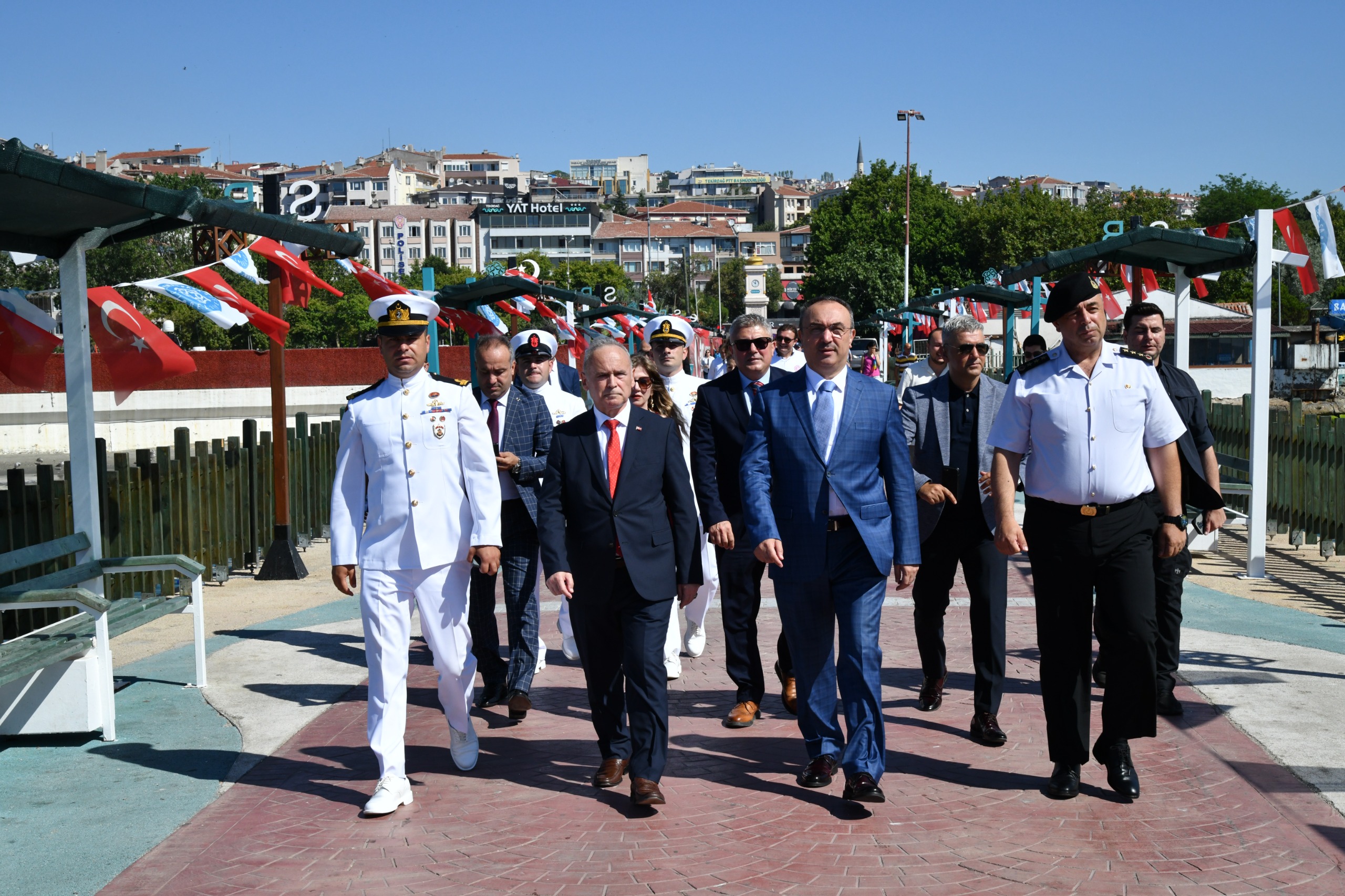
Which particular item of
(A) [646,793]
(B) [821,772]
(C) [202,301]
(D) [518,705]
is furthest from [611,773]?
(C) [202,301]

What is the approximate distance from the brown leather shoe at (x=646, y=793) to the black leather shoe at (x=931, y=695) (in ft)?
6.42

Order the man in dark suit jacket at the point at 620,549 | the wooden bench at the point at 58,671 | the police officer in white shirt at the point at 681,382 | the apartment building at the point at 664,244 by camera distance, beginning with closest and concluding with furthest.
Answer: the man in dark suit jacket at the point at 620,549 < the wooden bench at the point at 58,671 < the police officer in white shirt at the point at 681,382 < the apartment building at the point at 664,244

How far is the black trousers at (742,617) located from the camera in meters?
6.42

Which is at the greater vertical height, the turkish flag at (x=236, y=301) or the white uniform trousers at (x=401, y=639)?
the turkish flag at (x=236, y=301)

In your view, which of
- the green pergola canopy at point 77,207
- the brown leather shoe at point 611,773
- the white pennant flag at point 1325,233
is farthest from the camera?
the white pennant flag at point 1325,233

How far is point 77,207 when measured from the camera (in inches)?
247

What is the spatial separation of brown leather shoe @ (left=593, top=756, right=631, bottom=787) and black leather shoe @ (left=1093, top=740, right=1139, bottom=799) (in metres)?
1.92

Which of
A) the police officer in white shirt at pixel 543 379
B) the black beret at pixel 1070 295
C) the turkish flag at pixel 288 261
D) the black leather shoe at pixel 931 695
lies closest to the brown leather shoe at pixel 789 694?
the black leather shoe at pixel 931 695

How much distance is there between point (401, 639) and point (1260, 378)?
24.5 ft

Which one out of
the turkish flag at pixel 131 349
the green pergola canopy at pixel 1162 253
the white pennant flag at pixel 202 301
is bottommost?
the turkish flag at pixel 131 349

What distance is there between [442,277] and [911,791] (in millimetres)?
120993

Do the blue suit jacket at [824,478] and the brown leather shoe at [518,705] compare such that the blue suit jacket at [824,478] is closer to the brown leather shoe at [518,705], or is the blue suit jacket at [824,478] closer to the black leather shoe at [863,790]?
the black leather shoe at [863,790]

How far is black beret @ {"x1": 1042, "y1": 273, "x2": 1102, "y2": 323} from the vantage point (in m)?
5.04

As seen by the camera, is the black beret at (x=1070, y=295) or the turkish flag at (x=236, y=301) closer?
the black beret at (x=1070, y=295)
